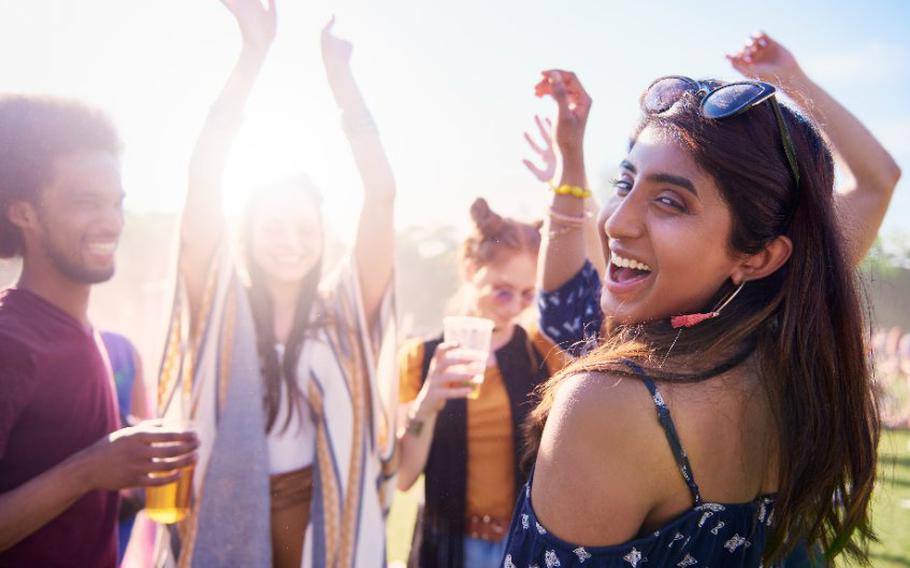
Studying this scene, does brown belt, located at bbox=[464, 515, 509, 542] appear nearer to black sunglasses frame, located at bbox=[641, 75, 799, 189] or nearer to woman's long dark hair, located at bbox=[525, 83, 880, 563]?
woman's long dark hair, located at bbox=[525, 83, 880, 563]

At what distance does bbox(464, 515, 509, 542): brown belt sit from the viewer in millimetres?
2764

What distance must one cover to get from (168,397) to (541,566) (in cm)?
148

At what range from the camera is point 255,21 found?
2145 mm

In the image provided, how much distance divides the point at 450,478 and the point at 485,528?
10.0 inches

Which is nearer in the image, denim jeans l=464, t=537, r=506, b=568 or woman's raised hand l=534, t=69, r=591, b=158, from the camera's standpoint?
woman's raised hand l=534, t=69, r=591, b=158

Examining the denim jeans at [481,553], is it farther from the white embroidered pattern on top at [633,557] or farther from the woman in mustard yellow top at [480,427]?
the white embroidered pattern on top at [633,557]

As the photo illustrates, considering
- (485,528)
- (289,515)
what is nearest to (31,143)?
(289,515)

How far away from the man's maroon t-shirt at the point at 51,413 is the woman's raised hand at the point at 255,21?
1.02 m

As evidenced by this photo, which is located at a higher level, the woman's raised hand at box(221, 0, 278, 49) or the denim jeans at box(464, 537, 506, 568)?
the woman's raised hand at box(221, 0, 278, 49)

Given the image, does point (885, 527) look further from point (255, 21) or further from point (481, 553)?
point (255, 21)

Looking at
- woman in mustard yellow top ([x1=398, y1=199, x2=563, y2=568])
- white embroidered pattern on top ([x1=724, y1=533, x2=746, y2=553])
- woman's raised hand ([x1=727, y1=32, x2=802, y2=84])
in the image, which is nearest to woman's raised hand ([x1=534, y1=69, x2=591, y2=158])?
woman's raised hand ([x1=727, y1=32, x2=802, y2=84])

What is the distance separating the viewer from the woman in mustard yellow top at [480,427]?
276cm

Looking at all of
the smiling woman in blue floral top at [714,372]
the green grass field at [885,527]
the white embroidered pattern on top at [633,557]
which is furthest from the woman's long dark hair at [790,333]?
the green grass field at [885,527]

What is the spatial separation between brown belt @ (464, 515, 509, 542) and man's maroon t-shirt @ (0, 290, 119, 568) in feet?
4.48
